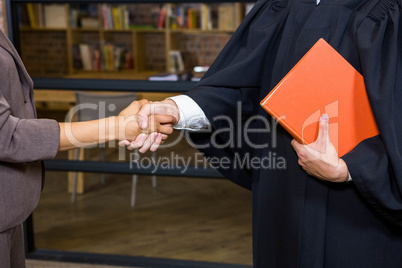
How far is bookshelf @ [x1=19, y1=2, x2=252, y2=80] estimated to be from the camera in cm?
706

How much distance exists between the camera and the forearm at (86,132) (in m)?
1.67

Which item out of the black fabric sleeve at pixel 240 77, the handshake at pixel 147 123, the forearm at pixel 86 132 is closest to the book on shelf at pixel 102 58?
the handshake at pixel 147 123

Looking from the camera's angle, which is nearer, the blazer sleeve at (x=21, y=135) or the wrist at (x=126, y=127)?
the blazer sleeve at (x=21, y=135)

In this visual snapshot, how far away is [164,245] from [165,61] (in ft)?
14.7

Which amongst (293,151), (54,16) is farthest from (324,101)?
(54,16)

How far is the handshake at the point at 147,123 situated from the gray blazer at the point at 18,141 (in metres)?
0.32

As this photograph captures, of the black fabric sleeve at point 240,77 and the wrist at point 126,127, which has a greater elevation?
the black fabric sleeve at point 240,77

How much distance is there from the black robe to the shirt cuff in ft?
0.09

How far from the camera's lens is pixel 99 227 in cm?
380

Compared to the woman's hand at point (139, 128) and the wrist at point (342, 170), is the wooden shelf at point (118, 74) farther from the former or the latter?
the wrist at point (342, 170)

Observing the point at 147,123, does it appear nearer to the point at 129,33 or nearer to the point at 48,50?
the point at 129,33

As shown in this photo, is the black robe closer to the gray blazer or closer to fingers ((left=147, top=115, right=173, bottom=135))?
fingers ((left=147, top=115, right=173, bottom=135))

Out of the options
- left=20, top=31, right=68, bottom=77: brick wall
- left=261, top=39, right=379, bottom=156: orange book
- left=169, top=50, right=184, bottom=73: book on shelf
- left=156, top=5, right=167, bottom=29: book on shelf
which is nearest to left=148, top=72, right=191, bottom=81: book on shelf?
left=261, top=39, right=379, bottom=156: orange book

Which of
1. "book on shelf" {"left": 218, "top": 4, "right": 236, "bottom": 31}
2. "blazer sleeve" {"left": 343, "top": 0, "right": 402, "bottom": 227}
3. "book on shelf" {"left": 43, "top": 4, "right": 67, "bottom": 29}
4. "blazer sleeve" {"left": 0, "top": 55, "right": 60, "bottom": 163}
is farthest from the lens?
"book on shelf" {"left": 43, "top": 4, "right": 67, "bottom": 29}
